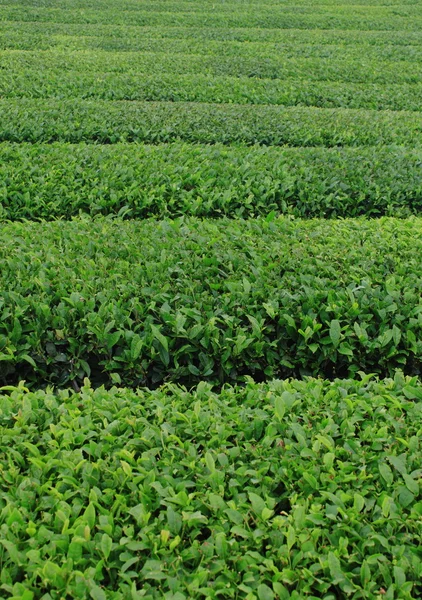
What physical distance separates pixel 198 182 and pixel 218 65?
30.1 ft

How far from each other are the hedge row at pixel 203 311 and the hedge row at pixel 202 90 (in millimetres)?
7914

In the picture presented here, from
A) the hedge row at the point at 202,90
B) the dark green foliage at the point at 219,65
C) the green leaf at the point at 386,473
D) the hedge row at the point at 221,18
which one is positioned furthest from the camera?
the hedge row at the point at 221,18

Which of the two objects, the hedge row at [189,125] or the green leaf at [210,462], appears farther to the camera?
the hedge row at [189,125]

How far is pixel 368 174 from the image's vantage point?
7605 millimetres

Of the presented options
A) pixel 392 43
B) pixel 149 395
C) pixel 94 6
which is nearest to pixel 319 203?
pixel 149 395

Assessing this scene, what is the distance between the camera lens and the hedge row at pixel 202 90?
39.9ft

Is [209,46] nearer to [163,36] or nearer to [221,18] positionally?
[163,36]

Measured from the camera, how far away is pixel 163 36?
64.2 feet

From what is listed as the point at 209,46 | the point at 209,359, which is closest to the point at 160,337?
the point at 209,359

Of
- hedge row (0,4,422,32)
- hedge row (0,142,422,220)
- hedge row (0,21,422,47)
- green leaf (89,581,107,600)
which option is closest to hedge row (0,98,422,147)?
hedge row (0,142,422,220)

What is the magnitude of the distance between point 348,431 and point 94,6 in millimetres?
25834

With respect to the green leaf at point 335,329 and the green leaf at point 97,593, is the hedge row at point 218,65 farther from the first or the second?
the green leaf at point 97,593

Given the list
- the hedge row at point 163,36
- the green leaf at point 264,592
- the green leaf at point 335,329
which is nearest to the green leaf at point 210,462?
the green leaf at point 264,592

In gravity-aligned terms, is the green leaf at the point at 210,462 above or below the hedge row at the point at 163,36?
below
